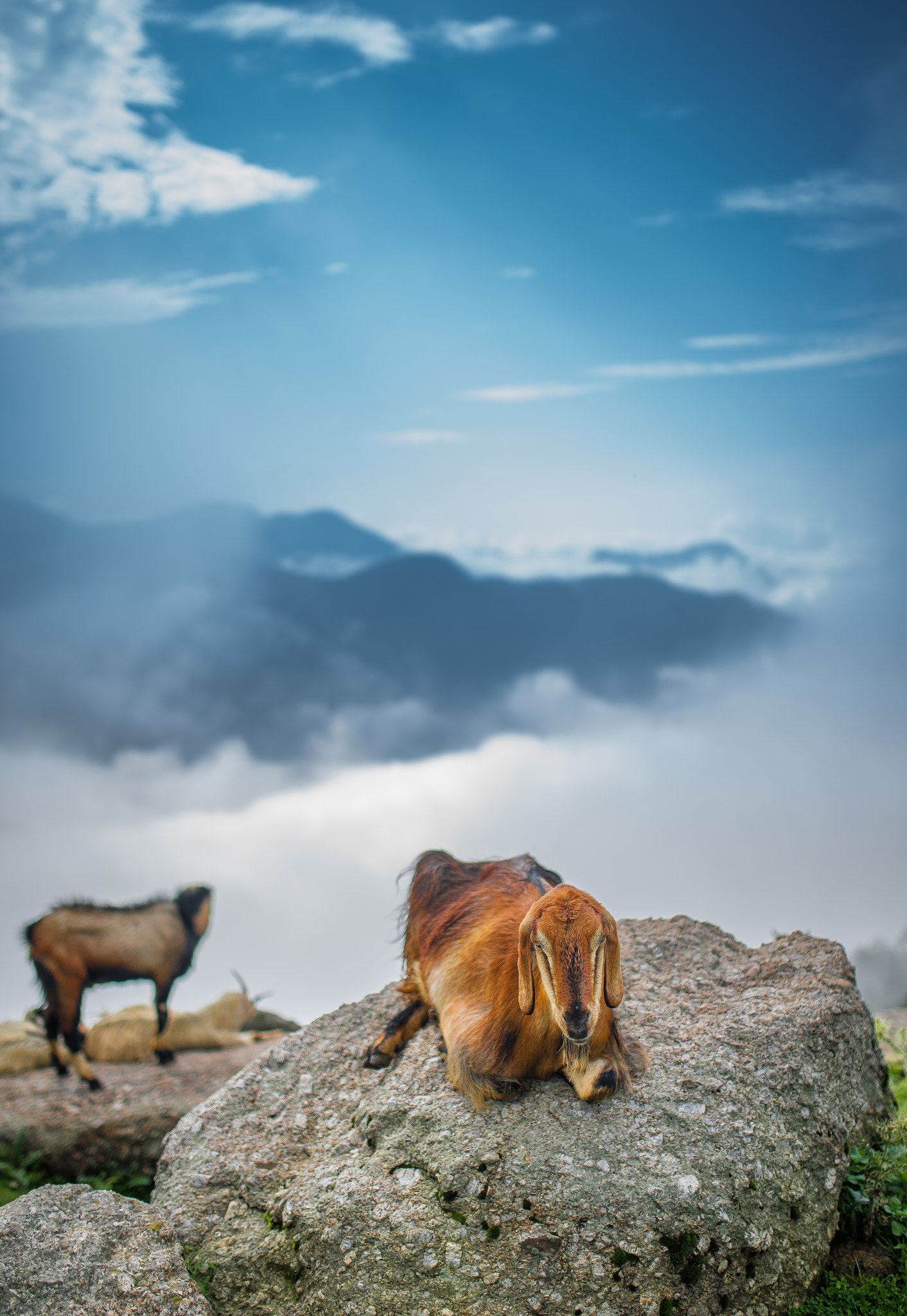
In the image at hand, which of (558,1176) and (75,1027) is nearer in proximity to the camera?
(558,1176)

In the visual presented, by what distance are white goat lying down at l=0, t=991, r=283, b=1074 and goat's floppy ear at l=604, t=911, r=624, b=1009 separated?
7782 millimetres

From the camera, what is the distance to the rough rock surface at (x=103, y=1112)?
31.5 ft

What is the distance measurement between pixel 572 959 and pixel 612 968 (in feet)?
1.11

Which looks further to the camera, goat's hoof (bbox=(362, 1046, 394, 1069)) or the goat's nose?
goat's hoof (bbox=(362, 1046, 394, 1069))

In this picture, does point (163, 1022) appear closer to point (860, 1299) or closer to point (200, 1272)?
point (200, 1272)

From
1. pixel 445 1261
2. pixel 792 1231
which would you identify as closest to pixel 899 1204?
pixel 792 1231

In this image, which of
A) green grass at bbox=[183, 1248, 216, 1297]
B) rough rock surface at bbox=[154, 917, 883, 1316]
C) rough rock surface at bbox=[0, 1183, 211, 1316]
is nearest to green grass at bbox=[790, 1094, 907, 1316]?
rough rock surface at bbox=[154, 917, 883, 1316]

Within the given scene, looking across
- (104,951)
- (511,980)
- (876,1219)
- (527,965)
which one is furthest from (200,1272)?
(104,951)

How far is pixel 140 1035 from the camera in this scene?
11.6 metres

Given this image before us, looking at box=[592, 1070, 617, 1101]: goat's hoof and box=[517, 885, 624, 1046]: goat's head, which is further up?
box=[517, 885, 624, 1046]: goat's head

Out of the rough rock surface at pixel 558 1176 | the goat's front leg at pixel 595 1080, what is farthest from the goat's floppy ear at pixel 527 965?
the rough rock surface at pixel 558 1176

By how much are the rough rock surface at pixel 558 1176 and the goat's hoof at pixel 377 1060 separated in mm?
69

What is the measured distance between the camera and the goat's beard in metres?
5.27

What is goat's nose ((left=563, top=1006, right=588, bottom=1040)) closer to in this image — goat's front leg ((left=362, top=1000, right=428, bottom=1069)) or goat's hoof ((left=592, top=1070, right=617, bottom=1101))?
goat's hoof ((left=592, top=1070, right=617, bottom=1101))
